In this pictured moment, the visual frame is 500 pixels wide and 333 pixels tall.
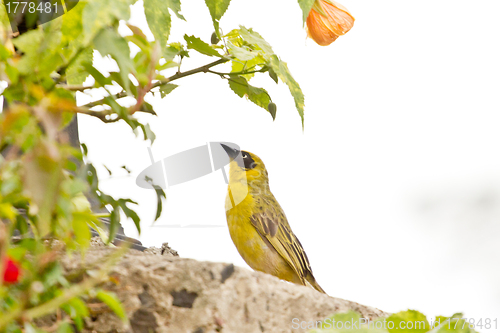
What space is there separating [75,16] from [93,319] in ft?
1.27

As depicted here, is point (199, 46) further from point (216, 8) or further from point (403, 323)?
point (403, 323)

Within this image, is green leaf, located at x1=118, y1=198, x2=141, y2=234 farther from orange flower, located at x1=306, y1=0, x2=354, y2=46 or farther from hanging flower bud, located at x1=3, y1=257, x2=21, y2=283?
orange flower, located at x1=306, y1=0, x2=354, y2=46

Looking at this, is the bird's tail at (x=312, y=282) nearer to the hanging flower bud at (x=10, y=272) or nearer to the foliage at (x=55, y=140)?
the foliage at (x=55, y=140)

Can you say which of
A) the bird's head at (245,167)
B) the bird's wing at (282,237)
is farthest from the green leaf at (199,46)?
the bird's wing at (282,237)

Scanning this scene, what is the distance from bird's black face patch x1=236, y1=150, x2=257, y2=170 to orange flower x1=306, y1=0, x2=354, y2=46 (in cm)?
51

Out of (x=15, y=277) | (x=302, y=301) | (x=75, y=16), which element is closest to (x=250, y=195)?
(x=302, y=301)

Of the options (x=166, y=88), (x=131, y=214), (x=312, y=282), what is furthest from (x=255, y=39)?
(x=312, y=282)

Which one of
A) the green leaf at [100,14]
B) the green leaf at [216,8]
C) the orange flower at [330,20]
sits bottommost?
the green leaf at [100,14]

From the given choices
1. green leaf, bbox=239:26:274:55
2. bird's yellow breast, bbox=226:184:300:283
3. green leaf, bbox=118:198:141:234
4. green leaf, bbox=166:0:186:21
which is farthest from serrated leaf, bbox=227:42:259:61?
bird's yellow breast, bbox=226:184:300:283

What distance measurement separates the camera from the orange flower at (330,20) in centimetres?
102

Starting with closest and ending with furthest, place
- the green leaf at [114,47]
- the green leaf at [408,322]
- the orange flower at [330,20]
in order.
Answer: the green leaf at [114,47] < the green leaf at [408,322] < the orange flower at [330,20]

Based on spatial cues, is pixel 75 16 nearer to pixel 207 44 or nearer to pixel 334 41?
pixel 207 44

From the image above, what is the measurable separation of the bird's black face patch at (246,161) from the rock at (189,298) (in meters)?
0.73

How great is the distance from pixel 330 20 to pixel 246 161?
1.88 ft
